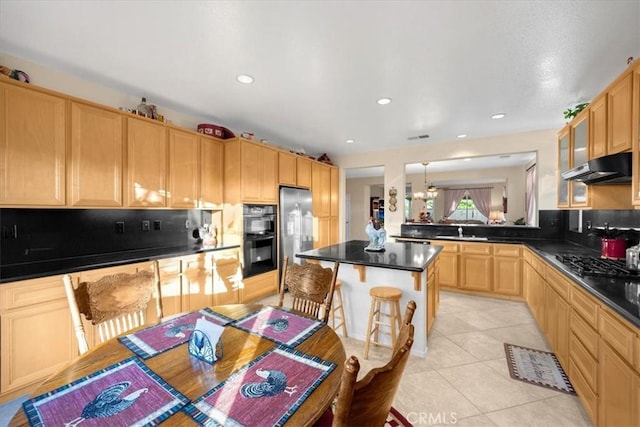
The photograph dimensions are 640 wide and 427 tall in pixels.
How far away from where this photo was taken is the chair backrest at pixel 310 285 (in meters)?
1.74

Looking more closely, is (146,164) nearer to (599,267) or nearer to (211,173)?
(211,173)

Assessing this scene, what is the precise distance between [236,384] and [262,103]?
9.06ft

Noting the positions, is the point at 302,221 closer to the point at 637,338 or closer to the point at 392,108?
the point at 392,108

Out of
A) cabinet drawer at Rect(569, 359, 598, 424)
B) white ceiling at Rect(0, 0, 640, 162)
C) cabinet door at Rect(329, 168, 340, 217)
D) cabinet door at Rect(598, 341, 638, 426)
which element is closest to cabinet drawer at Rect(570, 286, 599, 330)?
cabinet door at Rect(598, 341, 638, 426)

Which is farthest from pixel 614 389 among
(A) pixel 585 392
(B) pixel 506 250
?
(B) pixel 506 250

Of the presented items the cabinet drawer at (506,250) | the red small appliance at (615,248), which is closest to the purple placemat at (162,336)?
the red small appliance at (615,248)

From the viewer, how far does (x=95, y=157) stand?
7.73ft

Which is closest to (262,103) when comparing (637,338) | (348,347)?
(348,347)

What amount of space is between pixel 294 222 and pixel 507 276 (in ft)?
10.8

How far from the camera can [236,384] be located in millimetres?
910

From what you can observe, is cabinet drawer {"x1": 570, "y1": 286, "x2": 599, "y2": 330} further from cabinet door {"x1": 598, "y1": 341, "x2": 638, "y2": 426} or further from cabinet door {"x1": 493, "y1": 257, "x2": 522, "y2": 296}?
cabinet door {"x1": 493, "y1": 257, "x2": 522, "y2": 296}

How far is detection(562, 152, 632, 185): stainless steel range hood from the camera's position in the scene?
173 centimetres

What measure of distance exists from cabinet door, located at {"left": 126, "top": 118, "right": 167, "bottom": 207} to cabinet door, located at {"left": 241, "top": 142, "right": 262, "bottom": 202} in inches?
36.5

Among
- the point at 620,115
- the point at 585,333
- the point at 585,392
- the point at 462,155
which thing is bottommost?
the point at 585,392
